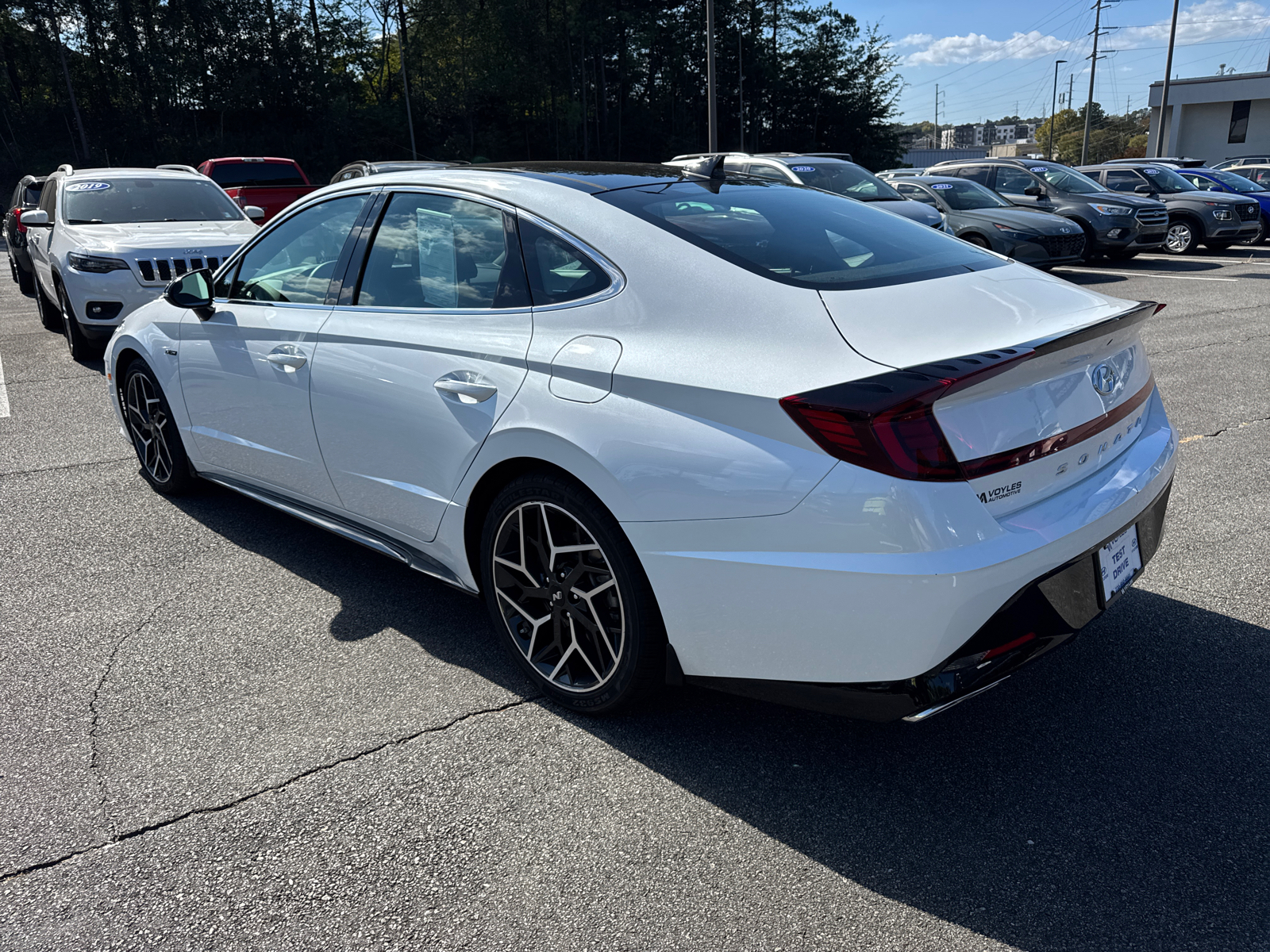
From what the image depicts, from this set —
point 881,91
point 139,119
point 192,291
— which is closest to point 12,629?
point 192,291

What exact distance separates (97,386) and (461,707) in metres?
6.54

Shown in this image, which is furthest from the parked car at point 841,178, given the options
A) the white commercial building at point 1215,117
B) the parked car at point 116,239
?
the white commercial building at point 1215,117

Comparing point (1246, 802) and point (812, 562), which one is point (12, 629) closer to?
point (812, 562)

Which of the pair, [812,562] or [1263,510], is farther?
[1263,510]

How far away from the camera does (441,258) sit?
3.21 m

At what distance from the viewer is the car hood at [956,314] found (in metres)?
2.24

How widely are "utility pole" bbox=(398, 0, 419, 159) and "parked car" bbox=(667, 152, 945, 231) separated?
31.0 metres

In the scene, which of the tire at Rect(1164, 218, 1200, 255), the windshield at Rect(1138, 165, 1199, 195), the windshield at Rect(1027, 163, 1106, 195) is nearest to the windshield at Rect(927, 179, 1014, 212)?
the windshield at Rect(1027, 163, 1106, 195)

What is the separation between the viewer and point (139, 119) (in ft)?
132

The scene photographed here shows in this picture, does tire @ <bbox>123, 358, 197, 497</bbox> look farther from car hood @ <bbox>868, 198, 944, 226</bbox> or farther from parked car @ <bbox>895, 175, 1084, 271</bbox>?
parked car @ <bbox>895, 175, 1084, 271</bbox>

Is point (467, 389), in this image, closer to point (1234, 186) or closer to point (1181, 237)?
point (1181, 237)

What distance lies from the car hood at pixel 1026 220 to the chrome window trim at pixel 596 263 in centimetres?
1167

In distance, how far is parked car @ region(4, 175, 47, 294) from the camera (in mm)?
12688

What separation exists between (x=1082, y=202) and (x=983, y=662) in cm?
1487
